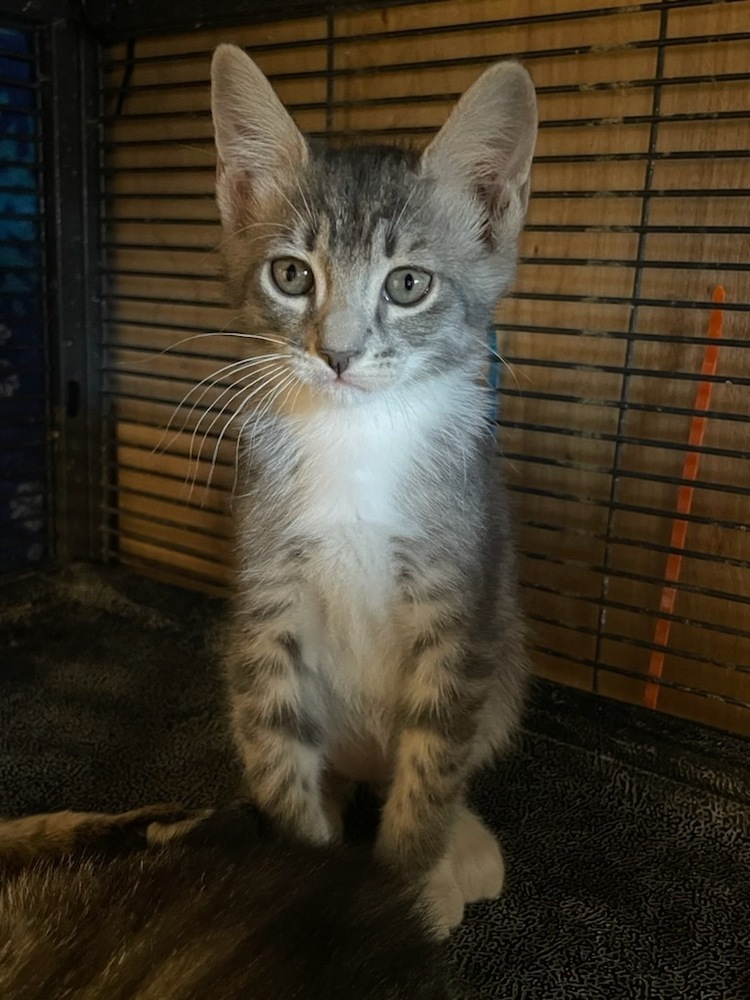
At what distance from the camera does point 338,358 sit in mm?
873

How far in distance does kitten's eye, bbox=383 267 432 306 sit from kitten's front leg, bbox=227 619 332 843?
39 cm

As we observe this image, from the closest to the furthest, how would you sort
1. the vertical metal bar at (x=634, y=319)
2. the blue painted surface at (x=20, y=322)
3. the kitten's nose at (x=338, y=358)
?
the kitten's nose at (x=338, y=358) → the vertical metal bar at (x=634, y=319) → the blue painted surface at (x=20, y=322)

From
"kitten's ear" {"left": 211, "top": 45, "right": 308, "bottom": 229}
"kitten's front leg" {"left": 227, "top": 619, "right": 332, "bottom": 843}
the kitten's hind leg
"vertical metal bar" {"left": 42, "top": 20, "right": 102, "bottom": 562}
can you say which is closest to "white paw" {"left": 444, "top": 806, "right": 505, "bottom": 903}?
the kitten's hind leg

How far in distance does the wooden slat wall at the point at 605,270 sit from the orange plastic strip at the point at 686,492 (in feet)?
0.06

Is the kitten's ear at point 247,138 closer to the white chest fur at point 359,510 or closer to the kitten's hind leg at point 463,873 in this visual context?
the white chest fur at point 359,510

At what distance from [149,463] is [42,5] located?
85 cm

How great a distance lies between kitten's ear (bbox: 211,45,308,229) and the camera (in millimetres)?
974

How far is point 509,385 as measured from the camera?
1.42 meters

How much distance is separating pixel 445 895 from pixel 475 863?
6 cm

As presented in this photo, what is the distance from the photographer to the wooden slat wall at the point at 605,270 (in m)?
1.18

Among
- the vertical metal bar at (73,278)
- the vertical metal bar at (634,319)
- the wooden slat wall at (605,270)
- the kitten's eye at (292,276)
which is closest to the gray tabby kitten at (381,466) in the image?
the kitten's eye at (292,276)

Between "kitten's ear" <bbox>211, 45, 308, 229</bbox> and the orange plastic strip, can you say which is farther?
the orange plastic strip

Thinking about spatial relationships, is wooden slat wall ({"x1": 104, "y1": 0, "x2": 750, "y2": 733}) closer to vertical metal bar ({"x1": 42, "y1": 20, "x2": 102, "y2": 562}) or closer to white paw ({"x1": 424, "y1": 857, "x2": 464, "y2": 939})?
vertical metal bar ({"x1": 42, "y1": 20, "x2": 102, "y2": 562})

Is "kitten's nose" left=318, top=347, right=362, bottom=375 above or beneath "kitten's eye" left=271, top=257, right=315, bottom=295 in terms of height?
beneath
